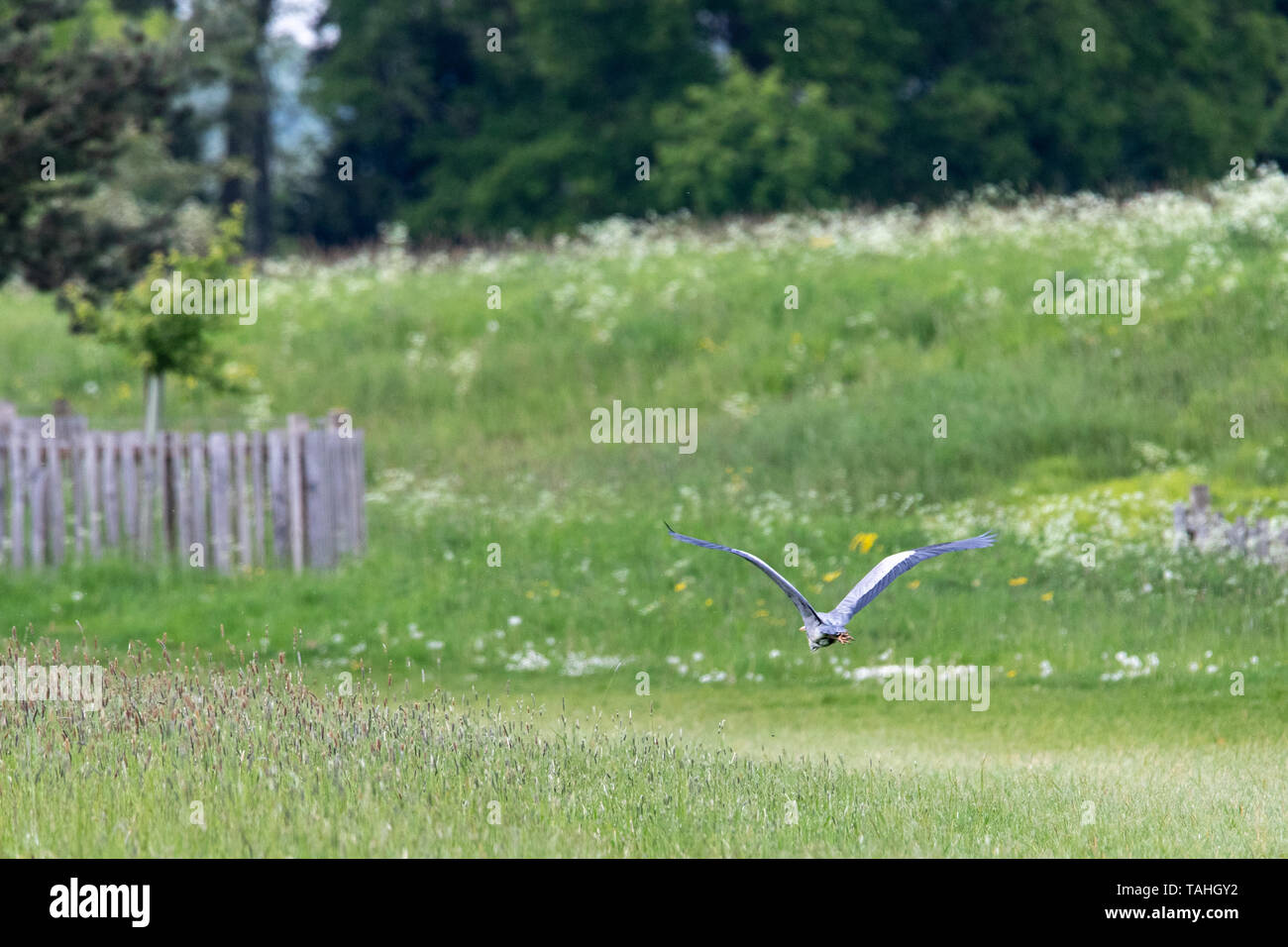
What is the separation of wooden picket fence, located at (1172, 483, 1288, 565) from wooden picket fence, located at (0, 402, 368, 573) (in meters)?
8.20

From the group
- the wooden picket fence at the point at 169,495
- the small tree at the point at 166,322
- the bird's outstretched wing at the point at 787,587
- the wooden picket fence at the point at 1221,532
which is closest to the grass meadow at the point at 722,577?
the wooden picket fence at the point at 1221,532

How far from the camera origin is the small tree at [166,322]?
56.7 ft

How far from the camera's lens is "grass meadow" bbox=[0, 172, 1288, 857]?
24.8ft

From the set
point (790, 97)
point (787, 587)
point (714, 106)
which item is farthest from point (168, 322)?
point (790, 97)

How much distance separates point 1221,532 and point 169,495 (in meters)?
10.1

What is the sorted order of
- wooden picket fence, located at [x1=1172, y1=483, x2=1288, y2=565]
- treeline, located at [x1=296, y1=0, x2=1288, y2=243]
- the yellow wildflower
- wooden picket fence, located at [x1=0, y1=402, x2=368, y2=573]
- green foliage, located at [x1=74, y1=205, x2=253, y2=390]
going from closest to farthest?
wooden picket fence, located at [x1=1172, y1=483, x2=1288, y2=565]
the yellow wildflower
wooden picket fence, located at [x1=0, y1=402, x2=368, y2=573]
green foliage, located at [x1=74, y1=205, x2=253, y2=390]
treeline, located at [x1=296, y1=0, x2=1288, y2=243]

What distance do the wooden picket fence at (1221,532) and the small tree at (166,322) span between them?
413 inches

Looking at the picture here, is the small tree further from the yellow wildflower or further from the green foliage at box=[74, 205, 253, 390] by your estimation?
the yellow wildflower

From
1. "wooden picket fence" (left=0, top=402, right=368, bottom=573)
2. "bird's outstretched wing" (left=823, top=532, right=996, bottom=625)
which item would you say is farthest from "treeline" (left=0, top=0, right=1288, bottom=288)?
"bird's outstretched wing" (left=823, top=532, right=996, bottom=625)

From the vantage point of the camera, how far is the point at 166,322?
682 inches

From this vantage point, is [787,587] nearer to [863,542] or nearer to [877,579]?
[877,579]

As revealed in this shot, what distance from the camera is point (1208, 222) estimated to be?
2277 centimetres
